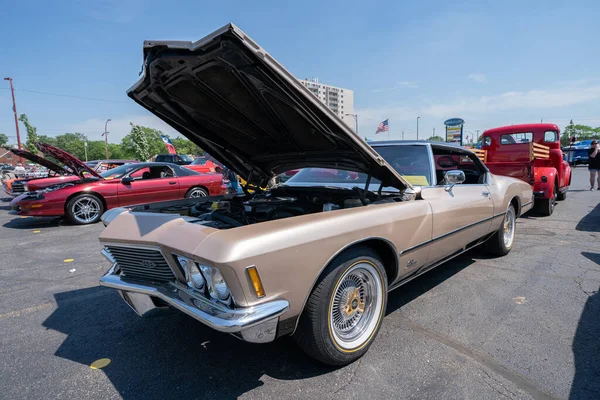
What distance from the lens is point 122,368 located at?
2141 millimetres

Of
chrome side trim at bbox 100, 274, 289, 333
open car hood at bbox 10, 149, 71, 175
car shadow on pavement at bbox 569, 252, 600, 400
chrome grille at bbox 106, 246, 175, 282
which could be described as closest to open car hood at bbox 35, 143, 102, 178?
open car hood at bbox 10, 149, 71, 175

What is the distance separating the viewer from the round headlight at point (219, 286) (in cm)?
171

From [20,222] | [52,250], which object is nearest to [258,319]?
[52,250]

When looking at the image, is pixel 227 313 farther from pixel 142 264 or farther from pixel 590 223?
Answer: pixel 590 223

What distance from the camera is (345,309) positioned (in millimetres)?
2219

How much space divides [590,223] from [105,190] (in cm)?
983

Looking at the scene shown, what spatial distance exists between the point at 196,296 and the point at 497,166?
26.2 feet

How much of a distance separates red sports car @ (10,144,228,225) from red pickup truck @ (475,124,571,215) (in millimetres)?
7341

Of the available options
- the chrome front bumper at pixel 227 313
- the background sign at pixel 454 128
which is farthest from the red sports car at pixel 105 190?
the background sign at pixel 454 128

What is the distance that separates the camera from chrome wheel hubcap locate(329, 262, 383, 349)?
7.09 ft

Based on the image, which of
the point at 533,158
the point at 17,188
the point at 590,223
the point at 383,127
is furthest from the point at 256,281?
the point at 383,127

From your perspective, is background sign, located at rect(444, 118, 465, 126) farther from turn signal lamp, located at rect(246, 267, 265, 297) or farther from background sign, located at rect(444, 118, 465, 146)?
turn signal lamp, located at rect(246, 267, 265, 297)

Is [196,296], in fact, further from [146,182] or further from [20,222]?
[20,222]

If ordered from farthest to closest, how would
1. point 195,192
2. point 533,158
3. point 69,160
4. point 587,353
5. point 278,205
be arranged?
1. point 195,192
2. point 69,160
3. point 533,158
4. point 278,205
5. point 587,353
